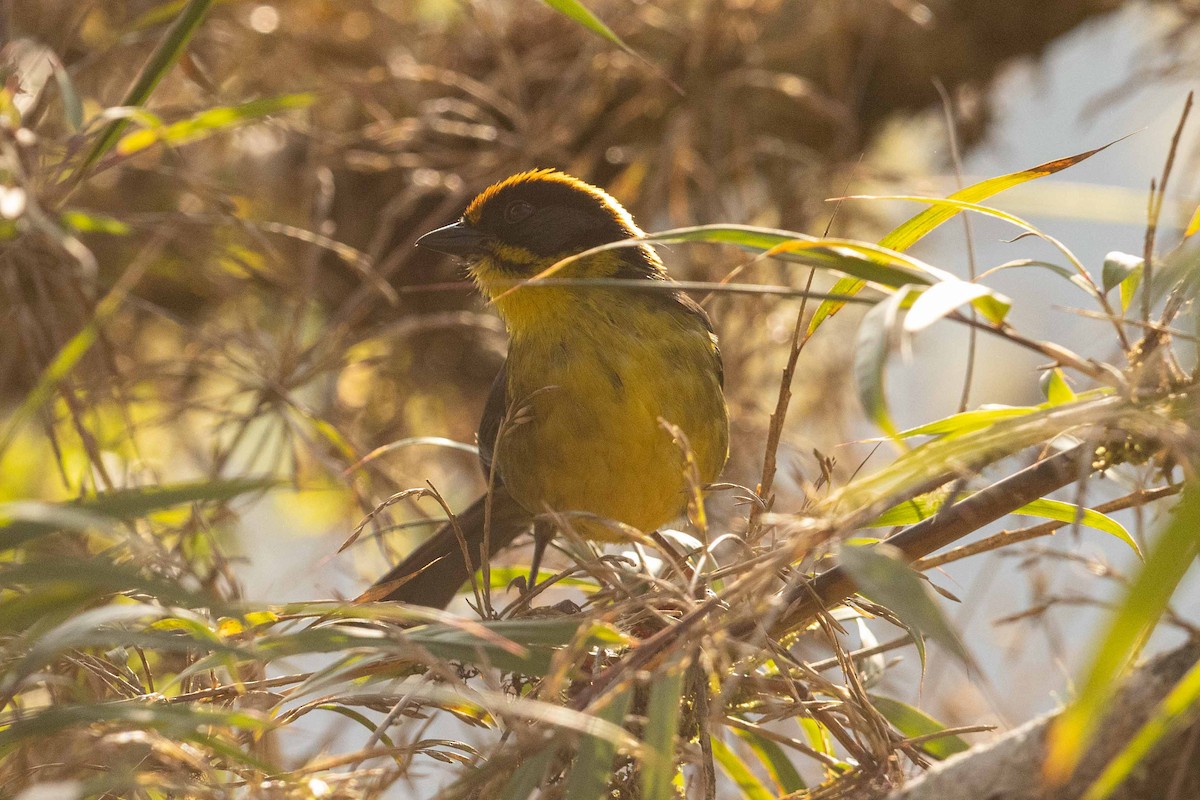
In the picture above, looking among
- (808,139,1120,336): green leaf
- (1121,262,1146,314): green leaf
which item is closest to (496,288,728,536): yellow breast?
(808,139,1120,336): green leaf

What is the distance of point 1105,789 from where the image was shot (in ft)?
3.74

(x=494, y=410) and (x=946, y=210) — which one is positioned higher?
(x=494, y=410)

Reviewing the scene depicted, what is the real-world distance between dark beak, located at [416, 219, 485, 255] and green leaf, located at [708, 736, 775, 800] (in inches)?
76.7

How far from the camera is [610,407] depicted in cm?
313

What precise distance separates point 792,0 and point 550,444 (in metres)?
2.41

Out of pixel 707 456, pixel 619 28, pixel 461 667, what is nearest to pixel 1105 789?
pixel 461 667

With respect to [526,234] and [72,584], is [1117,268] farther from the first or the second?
[526,234]

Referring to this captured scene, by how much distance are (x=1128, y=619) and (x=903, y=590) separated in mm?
335

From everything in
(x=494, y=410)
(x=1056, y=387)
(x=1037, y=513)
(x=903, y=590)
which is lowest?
(x=903, y=590)

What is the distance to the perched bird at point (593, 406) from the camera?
313cm

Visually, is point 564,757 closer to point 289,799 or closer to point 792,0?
point 289,799

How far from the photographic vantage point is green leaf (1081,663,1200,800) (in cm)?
115

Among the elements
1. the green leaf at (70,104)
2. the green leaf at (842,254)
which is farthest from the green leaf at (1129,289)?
the green leaf at (70,104)

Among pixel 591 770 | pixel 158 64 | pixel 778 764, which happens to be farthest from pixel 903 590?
pixel 158 64
